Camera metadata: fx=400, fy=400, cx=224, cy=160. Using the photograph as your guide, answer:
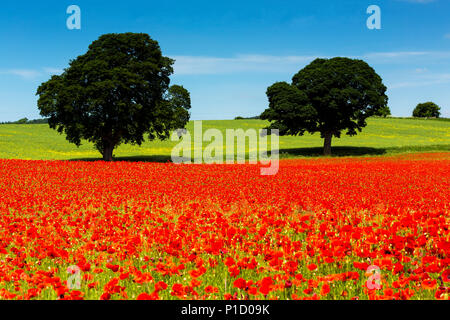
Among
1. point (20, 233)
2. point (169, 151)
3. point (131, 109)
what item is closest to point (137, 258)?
point (20, 233)

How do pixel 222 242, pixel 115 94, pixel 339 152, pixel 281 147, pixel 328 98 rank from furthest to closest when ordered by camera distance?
pixel 281 147, pixel 339 152, pixel 328 98, pixel 115 94, pixel 222 242

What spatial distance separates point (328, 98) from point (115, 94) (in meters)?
24.5

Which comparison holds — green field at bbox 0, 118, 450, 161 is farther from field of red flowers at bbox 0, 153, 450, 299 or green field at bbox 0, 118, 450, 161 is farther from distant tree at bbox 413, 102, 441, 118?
distant tree at bbox 413, 102, 441, 118

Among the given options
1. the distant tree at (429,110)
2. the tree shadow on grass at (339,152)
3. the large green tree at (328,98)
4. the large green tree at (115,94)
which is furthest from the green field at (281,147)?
the distant tree at (429,110)

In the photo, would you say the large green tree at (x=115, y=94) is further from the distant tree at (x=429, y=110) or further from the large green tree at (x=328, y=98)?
the distant tree at (x=429, y=110)

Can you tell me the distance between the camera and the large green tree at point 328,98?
46938mm

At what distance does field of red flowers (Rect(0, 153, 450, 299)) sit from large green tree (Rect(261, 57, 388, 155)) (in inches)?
1174

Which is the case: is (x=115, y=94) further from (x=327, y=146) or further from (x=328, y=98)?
(x=327, y=146)

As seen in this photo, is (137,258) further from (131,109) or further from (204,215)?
(131,109)

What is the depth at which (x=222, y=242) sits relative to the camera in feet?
20.3

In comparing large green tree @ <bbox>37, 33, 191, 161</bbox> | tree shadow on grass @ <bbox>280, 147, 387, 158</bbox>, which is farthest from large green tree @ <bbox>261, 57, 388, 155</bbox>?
large green tree @ <bbox>37, 33, 191, 161</bbox>

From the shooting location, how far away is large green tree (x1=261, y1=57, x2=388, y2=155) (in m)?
46.9

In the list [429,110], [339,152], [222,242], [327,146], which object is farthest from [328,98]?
[429,110]

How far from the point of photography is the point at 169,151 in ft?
179
